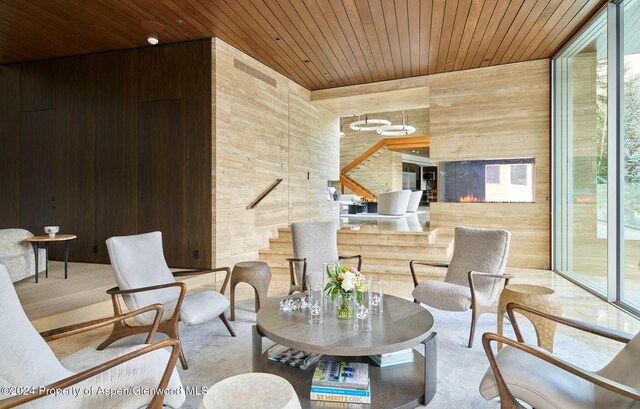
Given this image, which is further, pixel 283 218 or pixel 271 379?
pixel 283 218

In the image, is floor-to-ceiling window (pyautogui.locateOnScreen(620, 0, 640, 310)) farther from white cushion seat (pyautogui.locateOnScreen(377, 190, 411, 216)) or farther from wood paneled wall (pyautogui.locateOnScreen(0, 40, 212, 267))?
white cushion seat (pyautogui.locateOnScreen(377, 190, 411, 216))

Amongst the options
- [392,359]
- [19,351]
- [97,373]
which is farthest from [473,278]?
[19,351]

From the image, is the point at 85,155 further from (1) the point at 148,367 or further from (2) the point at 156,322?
(1) the point at 148,367

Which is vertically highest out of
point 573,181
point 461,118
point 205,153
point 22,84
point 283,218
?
point 22,84

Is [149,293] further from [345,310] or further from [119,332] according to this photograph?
[345,310]

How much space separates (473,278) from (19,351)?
11.0ft

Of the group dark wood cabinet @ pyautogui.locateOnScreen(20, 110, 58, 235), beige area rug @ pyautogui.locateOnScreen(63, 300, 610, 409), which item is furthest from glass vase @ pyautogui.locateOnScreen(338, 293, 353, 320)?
dark wood cabinet @ pyautogui.locateOnScreen(20, 110, 58, 235)

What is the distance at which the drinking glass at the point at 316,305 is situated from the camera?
2.43 m

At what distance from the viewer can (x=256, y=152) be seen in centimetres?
646

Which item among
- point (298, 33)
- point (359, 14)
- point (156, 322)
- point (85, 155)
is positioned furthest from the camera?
point (85, 155)

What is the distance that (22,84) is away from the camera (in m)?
6.44

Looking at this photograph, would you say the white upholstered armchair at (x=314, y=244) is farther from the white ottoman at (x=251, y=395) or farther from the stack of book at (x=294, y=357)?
the white ottoman at (x=251, y=395)

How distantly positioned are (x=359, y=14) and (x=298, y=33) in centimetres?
99

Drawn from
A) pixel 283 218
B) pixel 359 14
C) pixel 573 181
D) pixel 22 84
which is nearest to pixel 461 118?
pixel 573 181
